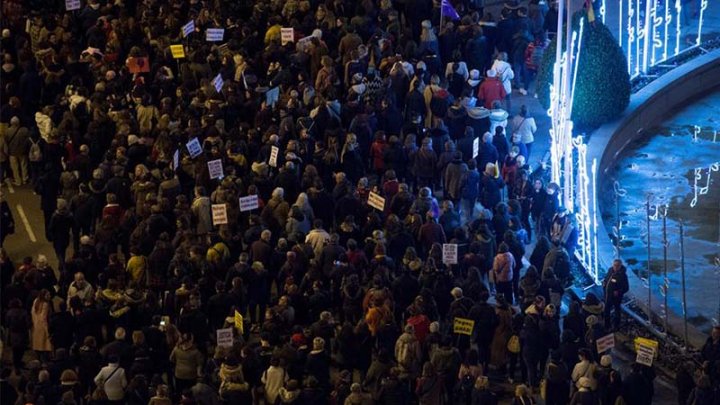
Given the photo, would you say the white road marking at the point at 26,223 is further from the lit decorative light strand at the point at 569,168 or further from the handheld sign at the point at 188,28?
the lit decorative light strand at the point at 569,168

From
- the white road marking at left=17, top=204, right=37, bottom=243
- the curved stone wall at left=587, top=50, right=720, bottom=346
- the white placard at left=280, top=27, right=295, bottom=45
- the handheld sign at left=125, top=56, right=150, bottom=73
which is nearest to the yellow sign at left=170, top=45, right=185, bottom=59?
the handheld sign at left=125, top=56, right=150, bottom=73

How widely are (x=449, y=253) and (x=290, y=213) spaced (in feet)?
9.31

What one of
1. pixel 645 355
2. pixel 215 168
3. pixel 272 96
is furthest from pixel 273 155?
pixel 645 355

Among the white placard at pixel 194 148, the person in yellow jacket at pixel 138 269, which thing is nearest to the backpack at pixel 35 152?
the white placard at pixel 194 148

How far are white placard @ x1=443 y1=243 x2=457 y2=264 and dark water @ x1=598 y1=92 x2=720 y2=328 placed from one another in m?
4.51

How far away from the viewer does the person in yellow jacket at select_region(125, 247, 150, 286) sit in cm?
3022

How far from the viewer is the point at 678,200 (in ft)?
125

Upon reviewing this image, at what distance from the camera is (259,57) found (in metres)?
37.8

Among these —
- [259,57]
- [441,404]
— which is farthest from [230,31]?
[441,404]

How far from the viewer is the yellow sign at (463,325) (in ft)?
92.8

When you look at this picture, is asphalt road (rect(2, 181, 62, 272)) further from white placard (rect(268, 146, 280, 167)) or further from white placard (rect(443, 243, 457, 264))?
white placard (rect(443, 243, 457, 264))

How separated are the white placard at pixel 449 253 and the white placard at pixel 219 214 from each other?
368cm

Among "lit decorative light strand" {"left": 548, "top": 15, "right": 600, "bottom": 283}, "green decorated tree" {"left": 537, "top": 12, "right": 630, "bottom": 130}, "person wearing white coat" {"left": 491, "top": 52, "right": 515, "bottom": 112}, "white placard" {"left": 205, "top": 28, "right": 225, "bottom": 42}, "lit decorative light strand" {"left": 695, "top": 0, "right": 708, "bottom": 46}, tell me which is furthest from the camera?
"lit decorative light strand" {"left": 695, "top": 0, "right": 708, "bottom": 46}

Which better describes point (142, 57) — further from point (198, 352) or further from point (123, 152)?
point (198, 352)
